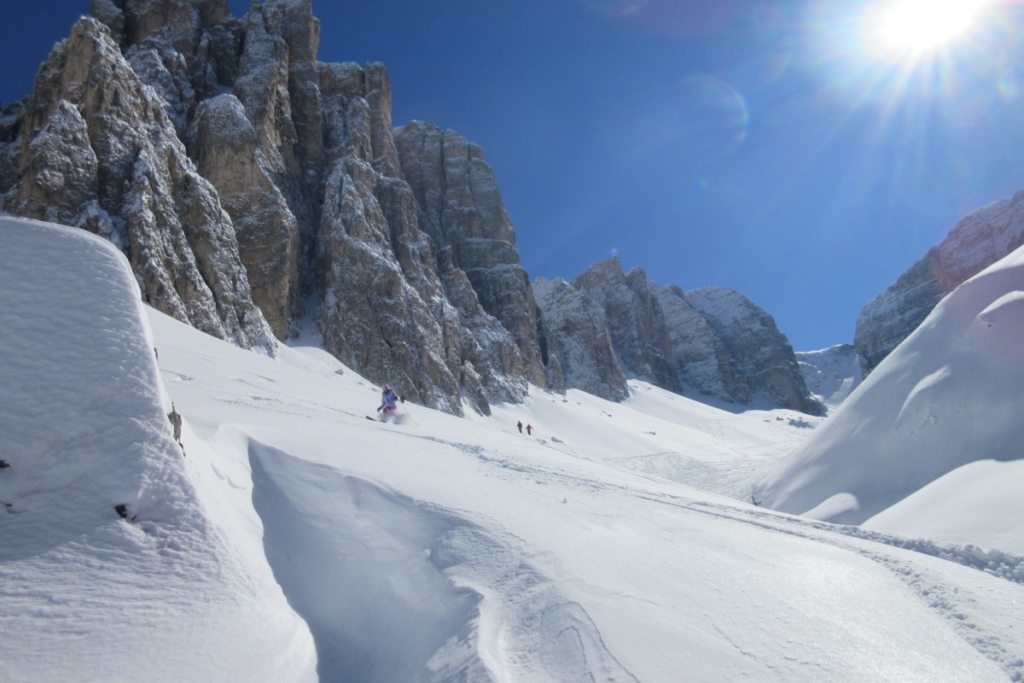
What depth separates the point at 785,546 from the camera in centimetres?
496

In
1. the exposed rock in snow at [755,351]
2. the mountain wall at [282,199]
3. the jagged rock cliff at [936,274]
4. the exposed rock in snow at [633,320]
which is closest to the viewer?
the mountain wall at [282,199]

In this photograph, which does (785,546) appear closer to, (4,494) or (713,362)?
(4,494)

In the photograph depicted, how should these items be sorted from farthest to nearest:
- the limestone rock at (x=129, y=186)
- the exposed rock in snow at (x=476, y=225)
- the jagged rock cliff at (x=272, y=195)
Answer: the exposed rock in snow at (x=476, y=225), the jagged rock cliff at (x=272, y=195), the limestone rock at (x=129, y=186)

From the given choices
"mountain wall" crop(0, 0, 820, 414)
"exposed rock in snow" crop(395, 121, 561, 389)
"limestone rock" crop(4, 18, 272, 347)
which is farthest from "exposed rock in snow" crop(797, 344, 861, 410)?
"limestone rock" crop(4, 18, 272, 347)

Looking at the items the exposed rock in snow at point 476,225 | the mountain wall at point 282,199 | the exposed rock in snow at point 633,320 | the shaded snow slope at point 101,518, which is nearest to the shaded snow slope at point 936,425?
the shaded snow slope at point 101,518

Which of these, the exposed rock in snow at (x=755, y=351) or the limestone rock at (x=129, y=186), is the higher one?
the exposed rock in snow at (x=755, y=351)

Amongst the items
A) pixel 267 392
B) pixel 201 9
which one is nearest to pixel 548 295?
pixel 201 9

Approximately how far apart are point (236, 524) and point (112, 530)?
1038 millimetres

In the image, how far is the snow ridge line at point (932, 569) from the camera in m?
3.21

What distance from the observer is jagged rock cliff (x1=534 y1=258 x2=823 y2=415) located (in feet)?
328

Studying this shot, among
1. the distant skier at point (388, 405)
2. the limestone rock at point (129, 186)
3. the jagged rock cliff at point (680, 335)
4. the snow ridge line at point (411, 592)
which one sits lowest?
the snow ridge line at point (411, 592)

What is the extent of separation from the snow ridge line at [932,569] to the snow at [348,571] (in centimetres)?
3

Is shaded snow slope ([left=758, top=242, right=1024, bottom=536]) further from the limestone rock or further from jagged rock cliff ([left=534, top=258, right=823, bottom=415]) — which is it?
jagged rock cliff ([left=534, top=258, right=823, bottom=415])

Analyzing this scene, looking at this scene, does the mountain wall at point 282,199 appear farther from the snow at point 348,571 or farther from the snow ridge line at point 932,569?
the snow ridge line at point 932,569
